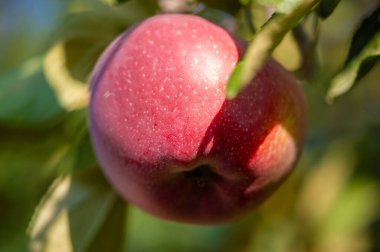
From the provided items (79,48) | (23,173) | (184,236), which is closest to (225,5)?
(79,48)

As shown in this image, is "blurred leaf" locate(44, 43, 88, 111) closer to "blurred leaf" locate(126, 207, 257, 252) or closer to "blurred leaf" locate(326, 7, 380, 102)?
"blurred leaf" locate(326, 7, 380, 102)

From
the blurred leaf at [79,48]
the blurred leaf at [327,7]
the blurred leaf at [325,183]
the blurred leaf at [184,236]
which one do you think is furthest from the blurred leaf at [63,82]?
the blurred leaf at [325,183]

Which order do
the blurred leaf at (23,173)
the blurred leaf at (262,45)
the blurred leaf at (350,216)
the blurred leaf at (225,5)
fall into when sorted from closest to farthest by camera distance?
1. the blurred leaf at (262,45)
2. the blurred leaf at (225,5)
3. the blurred leaf at (23,173)
4. the blurred leaf at (350,216)

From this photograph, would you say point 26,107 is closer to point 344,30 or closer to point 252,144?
point 252,144

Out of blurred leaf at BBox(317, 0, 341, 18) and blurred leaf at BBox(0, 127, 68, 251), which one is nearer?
blurred leaf at BBox(317, 0, 341, 18)

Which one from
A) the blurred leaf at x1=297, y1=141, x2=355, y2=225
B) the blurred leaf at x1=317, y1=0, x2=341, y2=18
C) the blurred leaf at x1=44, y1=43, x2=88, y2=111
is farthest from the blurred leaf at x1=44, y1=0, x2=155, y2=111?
the blurred leaf at x1=297, y1=141, x2=355, y2=225

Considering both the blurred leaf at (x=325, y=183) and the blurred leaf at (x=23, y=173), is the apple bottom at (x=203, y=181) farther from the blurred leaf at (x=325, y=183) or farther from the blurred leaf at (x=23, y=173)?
the blurred leaf at (x=325, y=183)

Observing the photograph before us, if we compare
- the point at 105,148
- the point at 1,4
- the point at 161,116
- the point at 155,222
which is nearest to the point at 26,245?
the point at 105,148
